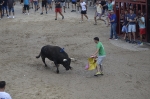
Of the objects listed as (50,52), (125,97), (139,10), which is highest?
(139,10)

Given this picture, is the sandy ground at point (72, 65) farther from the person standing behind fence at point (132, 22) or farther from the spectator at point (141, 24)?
the spectator at point (141, 24)

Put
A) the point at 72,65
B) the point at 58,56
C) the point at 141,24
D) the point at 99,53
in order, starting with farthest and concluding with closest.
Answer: the point at 141,24 → the point at 72,65 → the point at 58,56 → the point at 99,53

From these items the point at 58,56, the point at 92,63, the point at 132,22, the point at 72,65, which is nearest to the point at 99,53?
the point at 92,63

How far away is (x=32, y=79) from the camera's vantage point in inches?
568

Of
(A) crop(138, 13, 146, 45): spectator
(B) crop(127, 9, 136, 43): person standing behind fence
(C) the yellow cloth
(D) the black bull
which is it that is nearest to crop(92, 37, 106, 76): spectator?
(C) the yellow cloth

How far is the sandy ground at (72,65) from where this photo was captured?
1293 cm

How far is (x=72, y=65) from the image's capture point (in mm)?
16688

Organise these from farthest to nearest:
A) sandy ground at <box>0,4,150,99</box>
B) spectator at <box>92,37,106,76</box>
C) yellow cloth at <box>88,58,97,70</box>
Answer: yellow cloth at <box>88,58,97,70</box> → spectator at <box>92,37,106,76</box> → sandy ground at <box>0,4,150,99</box>

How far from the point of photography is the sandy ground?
1293cm

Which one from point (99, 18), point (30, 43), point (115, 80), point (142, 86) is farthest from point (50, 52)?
point (99, 18)

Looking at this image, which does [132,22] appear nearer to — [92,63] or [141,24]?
[141,24]

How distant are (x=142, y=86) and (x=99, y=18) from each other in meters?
14.1

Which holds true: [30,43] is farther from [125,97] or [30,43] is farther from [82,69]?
[125,97]

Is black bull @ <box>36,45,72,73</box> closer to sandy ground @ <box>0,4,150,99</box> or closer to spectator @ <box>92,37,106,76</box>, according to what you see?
sandy ground @ <box>0,4,150,99</box>
